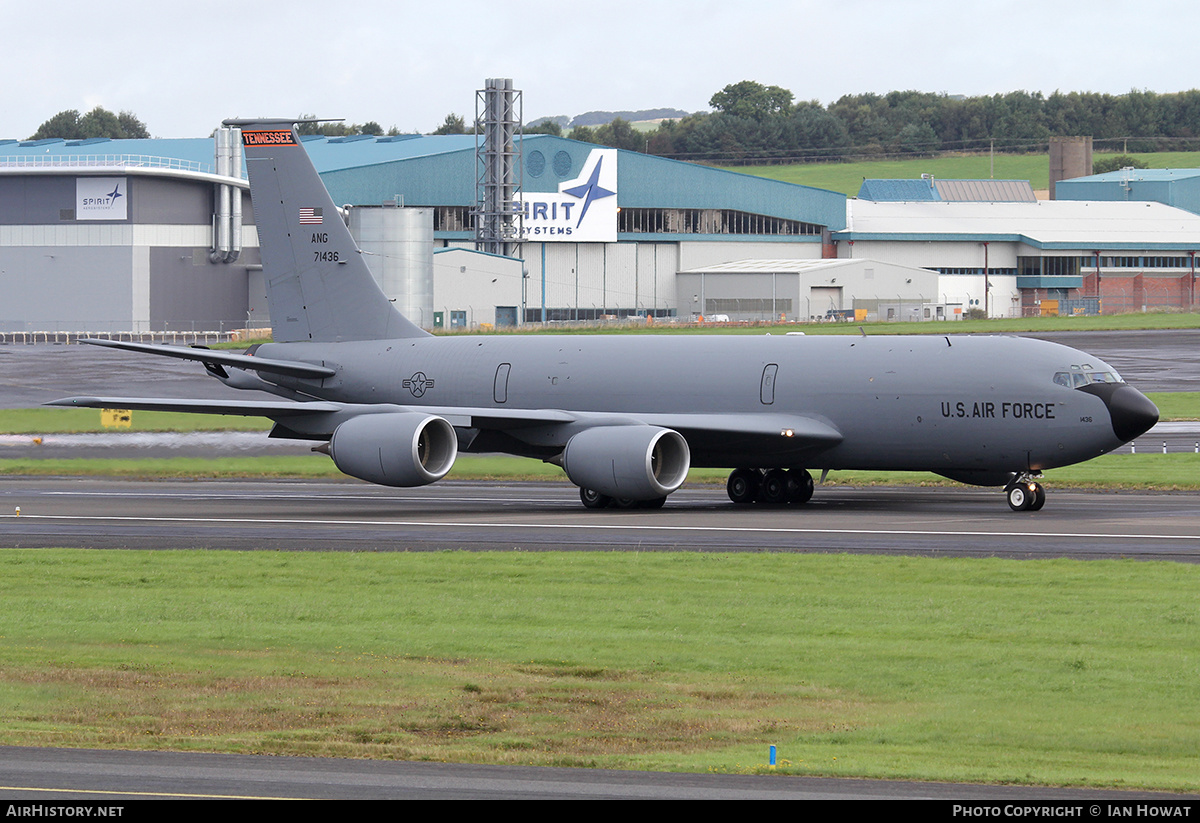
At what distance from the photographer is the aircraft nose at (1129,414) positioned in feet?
108

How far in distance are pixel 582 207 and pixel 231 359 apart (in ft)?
281

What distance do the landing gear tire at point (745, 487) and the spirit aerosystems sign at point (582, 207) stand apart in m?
82.0

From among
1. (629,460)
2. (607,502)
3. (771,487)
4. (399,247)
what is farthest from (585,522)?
(399,247)

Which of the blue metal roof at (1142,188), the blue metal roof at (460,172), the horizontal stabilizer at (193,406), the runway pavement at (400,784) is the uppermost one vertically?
the blue metal roof at (1142,188)

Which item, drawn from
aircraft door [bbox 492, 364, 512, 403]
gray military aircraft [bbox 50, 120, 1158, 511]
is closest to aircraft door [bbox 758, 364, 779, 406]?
gray military aircraft [bbox 50, 120, 1158, 511]

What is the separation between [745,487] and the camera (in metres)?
38.0

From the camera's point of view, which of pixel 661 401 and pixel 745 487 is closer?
pixel 661 401

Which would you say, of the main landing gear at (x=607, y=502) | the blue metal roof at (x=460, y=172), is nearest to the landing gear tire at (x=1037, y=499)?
the main landing gear at (x=607, y=502)

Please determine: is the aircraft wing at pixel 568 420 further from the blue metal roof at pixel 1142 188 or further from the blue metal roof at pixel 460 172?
the blue metal roof at pixel 1142 188

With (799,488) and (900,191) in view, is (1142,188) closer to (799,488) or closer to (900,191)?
(900,191)

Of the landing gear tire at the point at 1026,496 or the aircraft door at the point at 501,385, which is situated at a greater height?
the aircraft door at the point at 501,385

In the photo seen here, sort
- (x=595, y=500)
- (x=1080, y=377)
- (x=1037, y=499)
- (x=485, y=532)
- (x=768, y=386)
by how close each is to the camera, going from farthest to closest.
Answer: (x=768, y=386), (x=595, y=500), (x=1037, y=499), (x=1080, y=377), (x=485, y=532)

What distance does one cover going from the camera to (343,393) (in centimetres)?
4188
